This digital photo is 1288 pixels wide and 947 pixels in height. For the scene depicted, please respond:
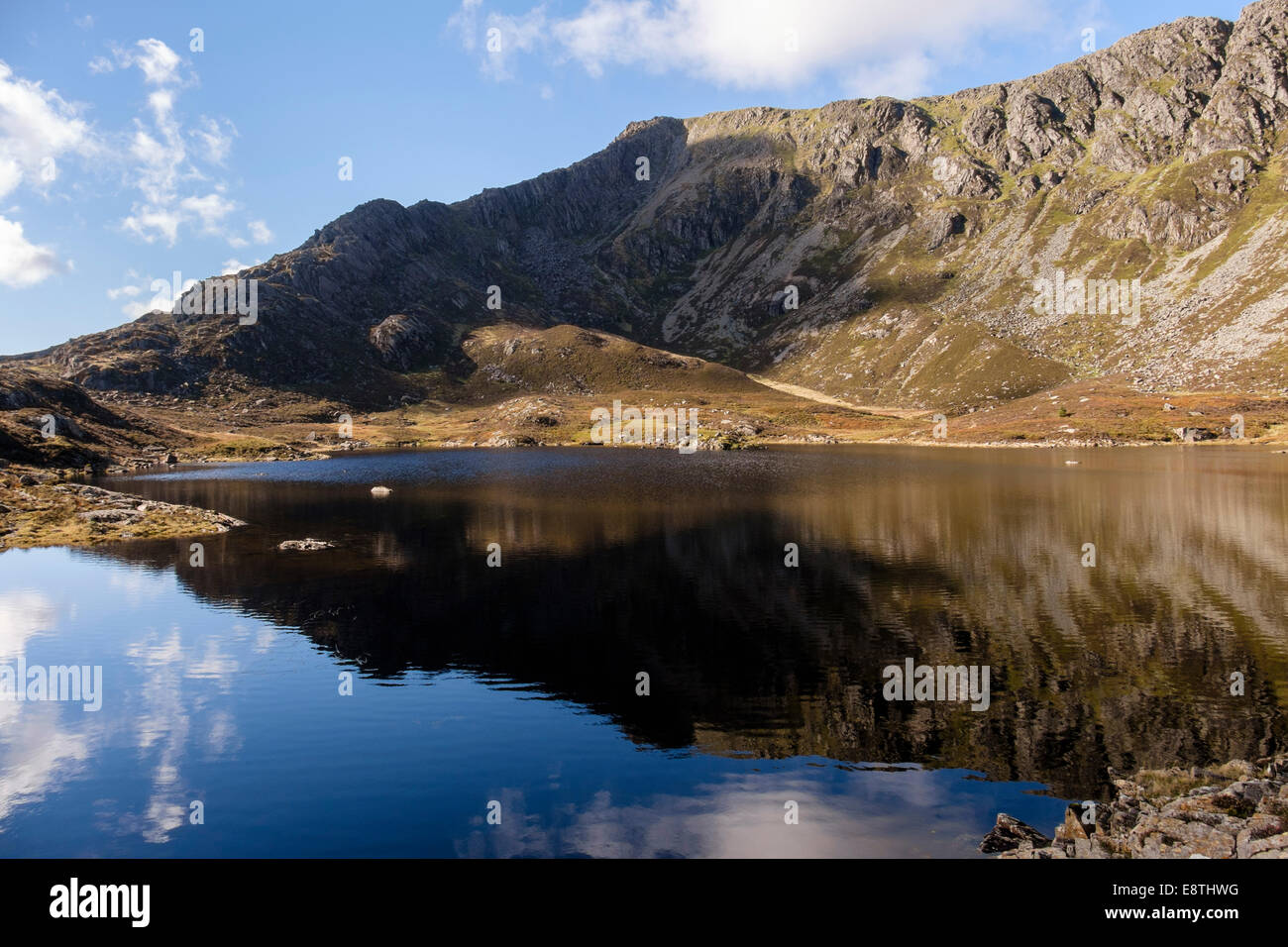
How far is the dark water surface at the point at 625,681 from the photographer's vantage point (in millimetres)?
21297

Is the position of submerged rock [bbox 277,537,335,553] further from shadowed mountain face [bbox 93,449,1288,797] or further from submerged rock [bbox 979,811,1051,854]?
submerged rock [bbox 979,811,1051,854]

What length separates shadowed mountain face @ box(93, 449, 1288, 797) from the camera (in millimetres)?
27312

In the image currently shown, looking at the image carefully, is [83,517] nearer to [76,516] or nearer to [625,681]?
[76,516]

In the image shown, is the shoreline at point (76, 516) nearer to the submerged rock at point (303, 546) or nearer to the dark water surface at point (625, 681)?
the dark water surface at point (625, 681)

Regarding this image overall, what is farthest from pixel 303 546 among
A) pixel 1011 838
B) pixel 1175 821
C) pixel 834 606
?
pixel 1175 821

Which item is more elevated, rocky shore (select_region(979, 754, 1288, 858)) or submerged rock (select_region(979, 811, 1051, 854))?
rocky shore (select_region(979, 754, 1288, 858))

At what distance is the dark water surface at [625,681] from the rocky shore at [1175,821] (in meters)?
1.47

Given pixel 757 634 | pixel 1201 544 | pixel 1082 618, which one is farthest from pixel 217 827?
pixel 1201 544

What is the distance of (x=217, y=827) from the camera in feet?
67.9

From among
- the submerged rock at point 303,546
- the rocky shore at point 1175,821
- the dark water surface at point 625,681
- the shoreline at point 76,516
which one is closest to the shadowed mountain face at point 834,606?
the dark water surface at point 625,681

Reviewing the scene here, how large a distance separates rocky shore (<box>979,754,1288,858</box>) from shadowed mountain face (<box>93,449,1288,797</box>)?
1731mm

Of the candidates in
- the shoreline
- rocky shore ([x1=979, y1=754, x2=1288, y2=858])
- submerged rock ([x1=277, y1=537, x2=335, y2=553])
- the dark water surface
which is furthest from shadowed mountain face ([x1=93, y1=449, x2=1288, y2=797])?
the shoreline

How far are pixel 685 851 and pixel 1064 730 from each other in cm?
1685

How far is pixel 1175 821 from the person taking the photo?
62.1 ft
